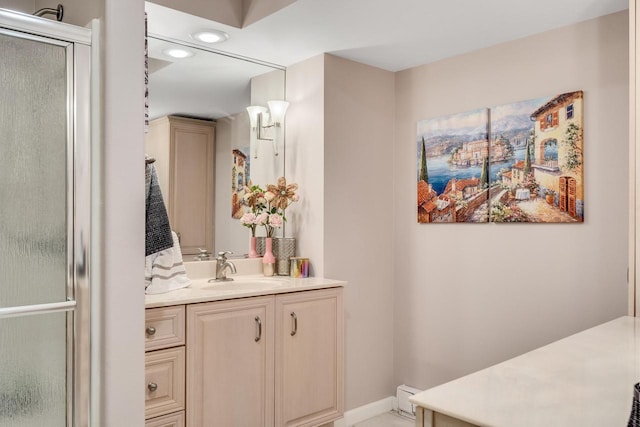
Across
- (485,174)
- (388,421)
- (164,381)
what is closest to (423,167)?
(485,174)

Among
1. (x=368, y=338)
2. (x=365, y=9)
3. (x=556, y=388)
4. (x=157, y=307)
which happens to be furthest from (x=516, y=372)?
(x=368, y=338)

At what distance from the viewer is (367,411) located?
131 inches

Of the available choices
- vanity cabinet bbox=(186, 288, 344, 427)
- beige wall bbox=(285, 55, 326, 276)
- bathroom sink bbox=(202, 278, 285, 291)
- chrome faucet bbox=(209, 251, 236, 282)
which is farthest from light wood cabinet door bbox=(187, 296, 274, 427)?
beige wall bbox=(285, 55, 326, 276)

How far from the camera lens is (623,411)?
1.05 m

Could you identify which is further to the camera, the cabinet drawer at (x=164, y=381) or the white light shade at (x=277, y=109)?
the white light shade at (x=277, y=109)

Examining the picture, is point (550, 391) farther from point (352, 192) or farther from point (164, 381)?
point (352, 192)

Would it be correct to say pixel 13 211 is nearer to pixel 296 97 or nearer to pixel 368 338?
pixel 296 97

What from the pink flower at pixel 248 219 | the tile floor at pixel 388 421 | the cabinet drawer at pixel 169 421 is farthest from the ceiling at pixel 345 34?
the tile floor at pixel 388 421

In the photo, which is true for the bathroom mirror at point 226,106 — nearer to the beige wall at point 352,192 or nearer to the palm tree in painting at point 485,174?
the beige wall at point 352,192

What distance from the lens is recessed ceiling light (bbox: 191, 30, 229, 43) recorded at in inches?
109

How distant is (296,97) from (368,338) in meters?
1.70

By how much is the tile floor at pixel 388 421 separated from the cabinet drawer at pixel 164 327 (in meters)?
1.56

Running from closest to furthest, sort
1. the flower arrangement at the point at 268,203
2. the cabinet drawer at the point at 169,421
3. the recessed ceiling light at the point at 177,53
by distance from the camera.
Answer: the cabinet drawer at the point at 169,421 < the recessed ceiling light at the point at 177,53 < the flower arrangement at the point at 268,203

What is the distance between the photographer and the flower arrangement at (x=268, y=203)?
313 cm
